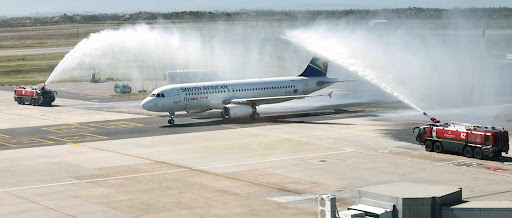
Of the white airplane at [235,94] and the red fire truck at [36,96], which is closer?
the white airplane at [235,94]

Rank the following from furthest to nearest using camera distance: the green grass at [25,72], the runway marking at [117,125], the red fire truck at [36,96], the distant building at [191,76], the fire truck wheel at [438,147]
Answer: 1. the green grass at [25,72]
2. the distant building at [191,76]
3. the red fire truck at [36,96]
4. the runway marking at [117,125]
5. the fire truck wheel at [438,147]

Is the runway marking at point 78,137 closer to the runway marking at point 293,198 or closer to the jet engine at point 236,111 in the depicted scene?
the jet engine at point 236,111

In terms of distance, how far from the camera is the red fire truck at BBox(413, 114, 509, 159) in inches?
2498

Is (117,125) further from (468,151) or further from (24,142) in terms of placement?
(468,151)

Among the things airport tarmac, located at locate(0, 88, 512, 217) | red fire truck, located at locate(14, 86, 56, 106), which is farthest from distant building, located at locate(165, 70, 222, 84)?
airport tarmac, located at locate(0, 88, 512, 217)

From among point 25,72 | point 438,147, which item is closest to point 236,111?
point 438,147

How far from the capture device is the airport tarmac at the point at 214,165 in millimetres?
50000

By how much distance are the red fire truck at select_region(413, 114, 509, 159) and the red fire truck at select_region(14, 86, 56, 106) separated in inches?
2509

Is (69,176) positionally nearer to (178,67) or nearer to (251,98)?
(251,98)

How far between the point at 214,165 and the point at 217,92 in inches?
1176

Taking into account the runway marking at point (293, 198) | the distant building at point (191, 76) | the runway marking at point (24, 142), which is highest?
the distant building at point (191, 76)

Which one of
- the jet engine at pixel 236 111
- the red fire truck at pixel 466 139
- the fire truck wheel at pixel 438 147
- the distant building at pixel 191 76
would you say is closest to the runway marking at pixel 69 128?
the jet engine at pixel 236 111

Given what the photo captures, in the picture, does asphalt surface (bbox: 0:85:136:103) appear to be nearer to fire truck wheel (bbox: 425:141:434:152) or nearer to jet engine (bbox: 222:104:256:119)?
jet engine (bbox: 222:104:256:119)

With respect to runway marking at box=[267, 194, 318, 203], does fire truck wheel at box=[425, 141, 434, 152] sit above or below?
above
